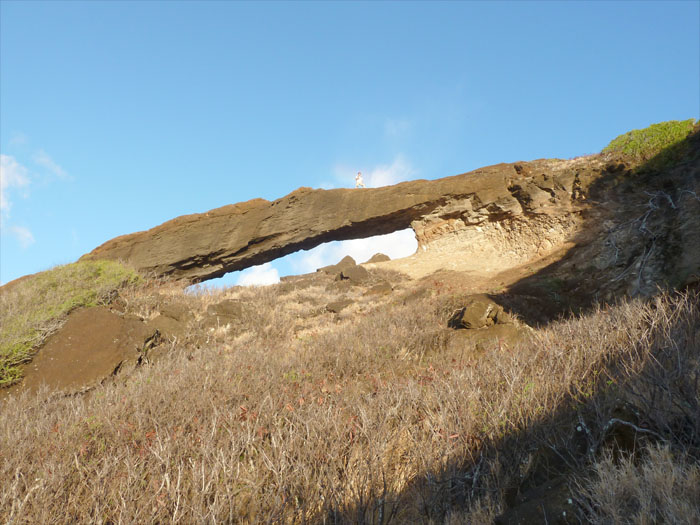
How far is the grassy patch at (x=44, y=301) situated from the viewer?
789cm

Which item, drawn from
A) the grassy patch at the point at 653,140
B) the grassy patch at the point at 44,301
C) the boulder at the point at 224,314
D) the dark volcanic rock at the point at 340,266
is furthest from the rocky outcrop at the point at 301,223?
the boulder at the point at 224,314

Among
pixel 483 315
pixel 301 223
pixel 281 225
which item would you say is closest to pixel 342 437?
pixel 483 315

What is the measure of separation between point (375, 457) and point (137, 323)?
834cm

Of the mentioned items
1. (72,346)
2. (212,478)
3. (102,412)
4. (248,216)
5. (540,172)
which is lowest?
(212,478)

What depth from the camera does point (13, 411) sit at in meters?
5.35

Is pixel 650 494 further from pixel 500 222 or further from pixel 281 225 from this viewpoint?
pixel 281 225

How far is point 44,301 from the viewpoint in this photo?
35.2 ft

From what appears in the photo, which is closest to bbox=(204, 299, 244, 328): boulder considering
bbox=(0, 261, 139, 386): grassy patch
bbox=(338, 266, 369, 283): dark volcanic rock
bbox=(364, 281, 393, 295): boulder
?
bbox=(0, 261, 139, 386): grassy patch

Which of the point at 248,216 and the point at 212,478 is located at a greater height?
the point at 248,216

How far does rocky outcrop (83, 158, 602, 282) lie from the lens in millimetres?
16422

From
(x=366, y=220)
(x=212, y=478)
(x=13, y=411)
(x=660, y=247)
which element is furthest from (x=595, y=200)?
(x=13, y=411)

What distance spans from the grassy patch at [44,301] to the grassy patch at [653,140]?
685 inches

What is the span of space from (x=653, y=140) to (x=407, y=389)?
1314cm

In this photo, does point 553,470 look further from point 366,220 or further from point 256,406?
point 366,220
